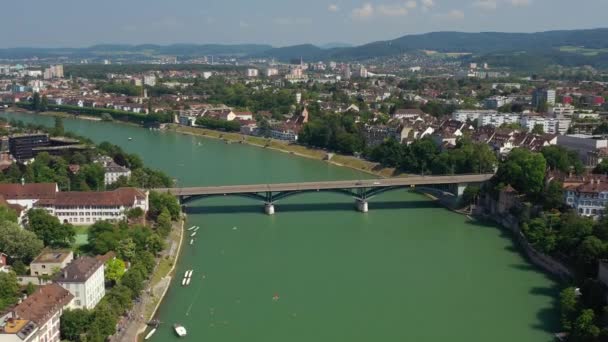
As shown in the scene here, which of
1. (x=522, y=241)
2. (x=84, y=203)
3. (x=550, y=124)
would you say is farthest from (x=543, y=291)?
(x=550, y=124)

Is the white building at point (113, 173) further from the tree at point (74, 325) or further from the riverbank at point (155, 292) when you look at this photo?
the tree at point (74, 325)

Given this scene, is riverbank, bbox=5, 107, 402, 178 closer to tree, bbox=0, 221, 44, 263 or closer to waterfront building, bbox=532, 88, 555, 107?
tree, bbox=0, 221, 44, 263

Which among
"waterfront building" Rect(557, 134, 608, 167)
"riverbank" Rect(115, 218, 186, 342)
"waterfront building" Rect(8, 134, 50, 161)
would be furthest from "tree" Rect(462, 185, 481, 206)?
"waterfront building" Rect(8, 134, 50, 161)

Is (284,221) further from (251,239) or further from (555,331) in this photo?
(555,331)

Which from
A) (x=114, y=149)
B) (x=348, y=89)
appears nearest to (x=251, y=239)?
(x=114, y=149)

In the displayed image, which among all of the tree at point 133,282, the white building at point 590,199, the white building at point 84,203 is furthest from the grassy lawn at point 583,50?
the tree at point 133,282

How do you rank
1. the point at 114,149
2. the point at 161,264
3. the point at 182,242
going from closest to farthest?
the point at 161,264, the point at 182,242, the point at 114,149
